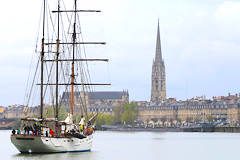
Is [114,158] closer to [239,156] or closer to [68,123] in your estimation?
[68,123]

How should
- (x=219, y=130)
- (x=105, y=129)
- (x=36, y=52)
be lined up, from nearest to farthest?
(x=36, y=52), (x=219, y=130), (x=105, y=129)

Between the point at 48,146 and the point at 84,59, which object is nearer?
the point at 48,146

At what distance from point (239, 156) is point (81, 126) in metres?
12.7

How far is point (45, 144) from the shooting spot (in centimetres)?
5175

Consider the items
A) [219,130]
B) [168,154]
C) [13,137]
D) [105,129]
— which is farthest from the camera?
[105,129]

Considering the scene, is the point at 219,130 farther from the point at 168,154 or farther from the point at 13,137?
the point at 13,137

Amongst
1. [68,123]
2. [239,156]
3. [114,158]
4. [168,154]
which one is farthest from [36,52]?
[239,156]

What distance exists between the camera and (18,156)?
52125 mm

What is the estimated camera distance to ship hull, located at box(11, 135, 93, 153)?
2018 inches

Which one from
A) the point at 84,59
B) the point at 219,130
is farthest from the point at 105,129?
the point at 84,59

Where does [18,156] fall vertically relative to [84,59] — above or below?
below

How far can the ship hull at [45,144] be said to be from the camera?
51.2 metres

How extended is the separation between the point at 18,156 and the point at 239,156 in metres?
17.4

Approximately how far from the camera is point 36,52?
54844mm
